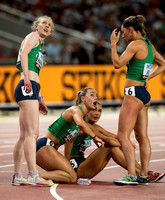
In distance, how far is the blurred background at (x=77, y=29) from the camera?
828 inches

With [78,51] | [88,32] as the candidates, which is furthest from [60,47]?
[88,32]

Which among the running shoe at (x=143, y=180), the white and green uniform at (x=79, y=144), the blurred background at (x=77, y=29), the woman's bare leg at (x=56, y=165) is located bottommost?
the running shoe at (x=143, y=180)

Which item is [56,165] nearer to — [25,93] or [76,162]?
[76,162]

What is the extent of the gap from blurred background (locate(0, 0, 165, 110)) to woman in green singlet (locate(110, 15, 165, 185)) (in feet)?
43.4

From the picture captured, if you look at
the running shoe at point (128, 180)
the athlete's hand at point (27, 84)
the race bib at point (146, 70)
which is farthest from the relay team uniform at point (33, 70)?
the running shoe at point (128, 180)

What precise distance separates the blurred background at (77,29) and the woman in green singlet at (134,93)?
13219mm

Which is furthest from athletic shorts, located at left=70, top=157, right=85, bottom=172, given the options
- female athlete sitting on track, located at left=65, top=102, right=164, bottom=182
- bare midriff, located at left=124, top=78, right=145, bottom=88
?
bare midriff, located at left=124, top=78, right=145, bottom=88

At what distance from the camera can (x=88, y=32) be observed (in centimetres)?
2316

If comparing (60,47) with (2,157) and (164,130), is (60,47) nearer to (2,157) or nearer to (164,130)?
(164,130)

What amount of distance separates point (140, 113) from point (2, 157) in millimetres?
3856

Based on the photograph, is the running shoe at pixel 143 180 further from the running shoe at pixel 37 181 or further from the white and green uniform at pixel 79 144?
the running shoe at pixel 37 181

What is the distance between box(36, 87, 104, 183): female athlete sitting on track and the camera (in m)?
6.88

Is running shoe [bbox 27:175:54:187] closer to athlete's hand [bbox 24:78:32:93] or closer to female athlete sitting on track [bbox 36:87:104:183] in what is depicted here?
female athlete sitting on track [bbox 36:87:104:183]

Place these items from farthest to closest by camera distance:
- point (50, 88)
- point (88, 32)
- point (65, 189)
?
1. point (88, 32)
2. point (50, 88)
3. point (65, 189)
